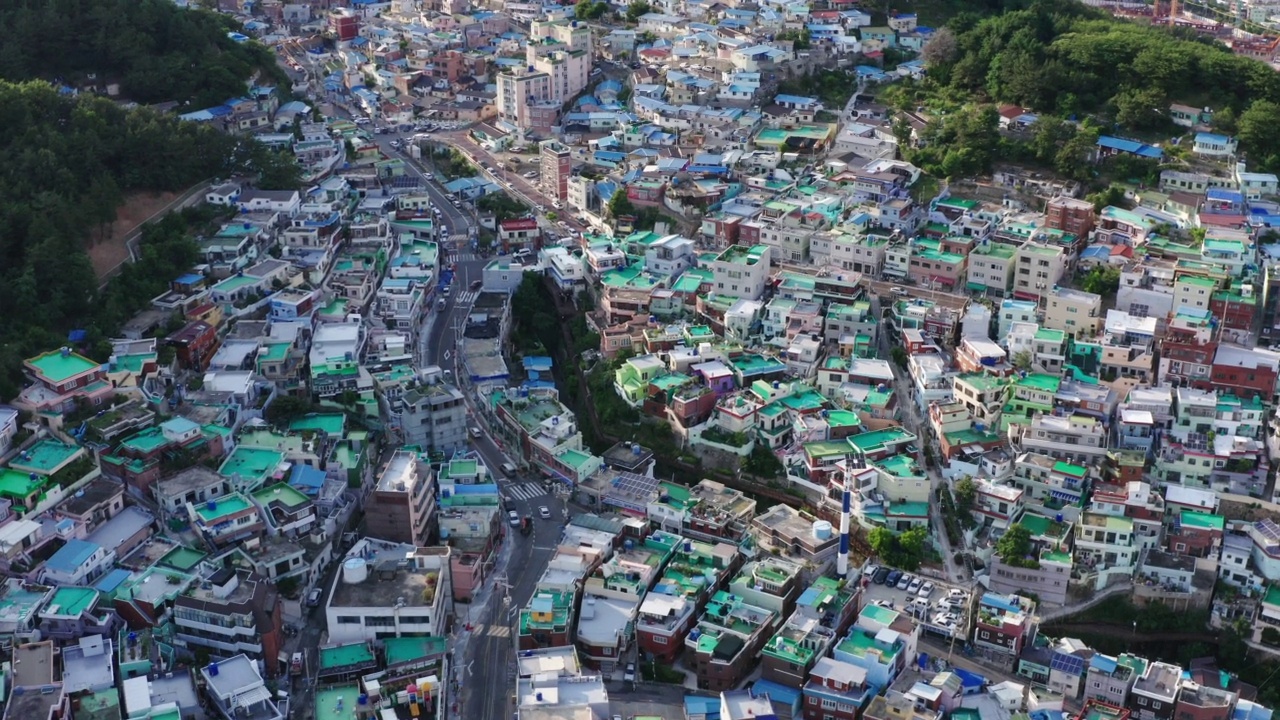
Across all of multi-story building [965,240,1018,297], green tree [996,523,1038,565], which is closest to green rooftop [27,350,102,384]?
green tree [996,523,1038,565]

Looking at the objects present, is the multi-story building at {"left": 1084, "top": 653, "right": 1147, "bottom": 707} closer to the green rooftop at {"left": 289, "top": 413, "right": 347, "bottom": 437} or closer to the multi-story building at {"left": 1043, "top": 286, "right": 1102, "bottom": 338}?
the multi-story building at {"left": 1043, "top": 286, "right": 1102, "bottom": 338}

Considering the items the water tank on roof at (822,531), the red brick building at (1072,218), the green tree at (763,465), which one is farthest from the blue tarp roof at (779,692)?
the red brick building at (1072,218)

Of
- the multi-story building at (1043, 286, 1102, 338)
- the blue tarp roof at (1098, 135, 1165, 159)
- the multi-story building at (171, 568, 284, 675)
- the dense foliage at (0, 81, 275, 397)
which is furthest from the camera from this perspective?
the blue tarp roof at (1098, 135, 1165, 159)

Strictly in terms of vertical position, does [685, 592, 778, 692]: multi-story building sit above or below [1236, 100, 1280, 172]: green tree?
below

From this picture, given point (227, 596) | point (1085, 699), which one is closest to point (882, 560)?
point (1085, 699)

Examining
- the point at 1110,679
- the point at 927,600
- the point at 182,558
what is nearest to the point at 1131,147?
the point at 927,600

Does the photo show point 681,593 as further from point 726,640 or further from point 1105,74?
point 1105,74

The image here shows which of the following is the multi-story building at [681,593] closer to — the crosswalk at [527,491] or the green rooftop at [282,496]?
the crosswalk at [527,491]
